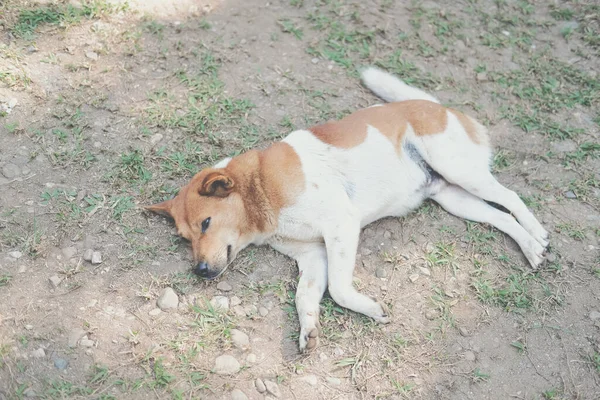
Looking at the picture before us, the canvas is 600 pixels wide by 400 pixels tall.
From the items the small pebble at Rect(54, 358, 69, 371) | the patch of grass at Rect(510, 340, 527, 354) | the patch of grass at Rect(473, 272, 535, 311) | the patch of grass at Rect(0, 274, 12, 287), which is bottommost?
the small pebble at Rect(54, 358, 69, 371)

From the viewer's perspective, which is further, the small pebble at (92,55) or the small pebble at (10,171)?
the small pebble at (92,55)

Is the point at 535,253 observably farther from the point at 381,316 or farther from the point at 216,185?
the point at 216,185

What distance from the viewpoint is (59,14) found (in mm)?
5883

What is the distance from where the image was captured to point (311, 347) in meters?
3.90

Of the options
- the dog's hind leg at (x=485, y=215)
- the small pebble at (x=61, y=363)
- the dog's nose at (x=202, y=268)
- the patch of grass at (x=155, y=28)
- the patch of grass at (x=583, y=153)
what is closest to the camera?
the small pebble at (x=61, y=363)

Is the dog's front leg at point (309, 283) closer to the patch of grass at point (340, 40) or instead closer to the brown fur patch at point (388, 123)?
the brown fur patch at point (388, 123)

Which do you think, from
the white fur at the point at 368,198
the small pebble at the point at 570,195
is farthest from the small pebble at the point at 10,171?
the small pebble at the point at 570,195

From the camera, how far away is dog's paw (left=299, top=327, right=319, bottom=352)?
3.90 metres

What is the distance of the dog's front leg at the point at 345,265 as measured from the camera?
4105 millimetres

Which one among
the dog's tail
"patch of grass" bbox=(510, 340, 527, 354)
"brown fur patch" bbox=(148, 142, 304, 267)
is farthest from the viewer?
the dog's tail

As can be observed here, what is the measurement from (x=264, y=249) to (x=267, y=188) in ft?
1.78

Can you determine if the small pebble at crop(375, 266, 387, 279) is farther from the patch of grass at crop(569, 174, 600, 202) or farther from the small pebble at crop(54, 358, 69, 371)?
the small pebble at crop(54, 358, 69, 371)

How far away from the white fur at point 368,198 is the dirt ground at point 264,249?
130mm

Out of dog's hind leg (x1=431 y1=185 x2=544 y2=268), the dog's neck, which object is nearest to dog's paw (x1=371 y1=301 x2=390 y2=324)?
the dog's neck
